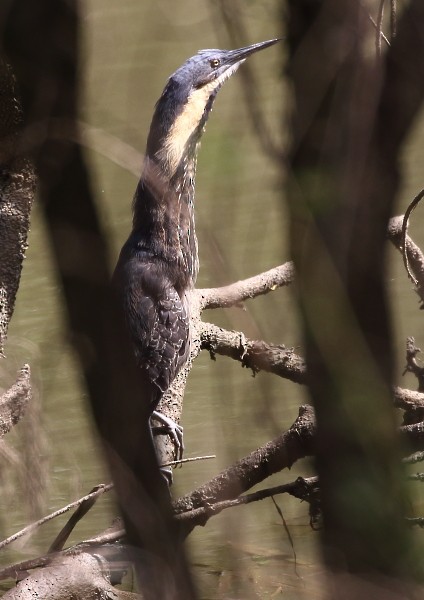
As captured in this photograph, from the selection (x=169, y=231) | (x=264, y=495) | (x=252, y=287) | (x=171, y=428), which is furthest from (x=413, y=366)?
(x=264, y=495)

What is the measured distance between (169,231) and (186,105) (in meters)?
0.39

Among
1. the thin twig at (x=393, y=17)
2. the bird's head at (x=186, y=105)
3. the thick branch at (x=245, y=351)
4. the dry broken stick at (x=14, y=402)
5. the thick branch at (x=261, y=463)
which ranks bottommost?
the thick branch at (x=261, y=463)

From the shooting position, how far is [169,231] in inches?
128

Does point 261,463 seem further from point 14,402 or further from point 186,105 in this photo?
point 186,105

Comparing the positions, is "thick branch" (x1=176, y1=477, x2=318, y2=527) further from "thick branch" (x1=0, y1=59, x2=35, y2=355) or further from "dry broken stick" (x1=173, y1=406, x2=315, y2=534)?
"thick branch" (x1=0, y1=59, x2=35, y2=355)

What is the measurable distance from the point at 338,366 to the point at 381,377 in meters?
0.07

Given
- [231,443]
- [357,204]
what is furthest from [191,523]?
[357,204]

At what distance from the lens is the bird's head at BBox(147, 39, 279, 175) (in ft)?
10.4

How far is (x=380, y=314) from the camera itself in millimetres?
1266

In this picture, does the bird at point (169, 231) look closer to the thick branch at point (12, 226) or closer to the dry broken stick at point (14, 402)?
the thick branch at point (12, 226)

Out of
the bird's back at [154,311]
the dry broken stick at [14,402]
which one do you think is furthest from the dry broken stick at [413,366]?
the dry broken stick at [14,402]

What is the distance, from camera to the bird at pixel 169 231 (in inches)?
124

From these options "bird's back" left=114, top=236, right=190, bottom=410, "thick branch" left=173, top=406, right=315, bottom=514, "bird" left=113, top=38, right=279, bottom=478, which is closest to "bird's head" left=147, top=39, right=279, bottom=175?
"bird" left=113, top=38, right=279, bottom=478

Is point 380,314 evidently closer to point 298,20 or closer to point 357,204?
point 357,204
